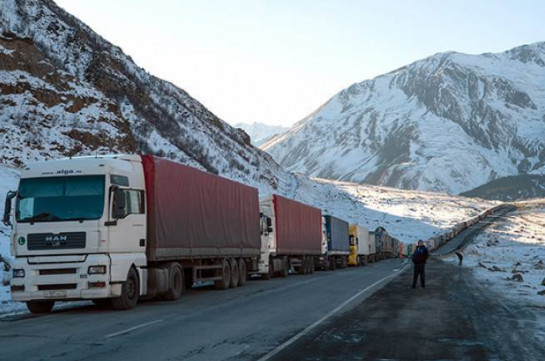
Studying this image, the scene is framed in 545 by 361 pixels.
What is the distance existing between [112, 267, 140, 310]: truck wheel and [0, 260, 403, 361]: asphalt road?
30cm

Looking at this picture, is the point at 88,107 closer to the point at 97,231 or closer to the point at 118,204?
the point at 118,204

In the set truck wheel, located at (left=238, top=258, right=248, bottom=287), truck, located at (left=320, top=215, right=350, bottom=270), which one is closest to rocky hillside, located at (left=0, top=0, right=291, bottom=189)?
truck, located at (left=320, top=215, right=350, bottom=270)

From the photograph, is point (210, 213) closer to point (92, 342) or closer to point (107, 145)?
point (92, 342)

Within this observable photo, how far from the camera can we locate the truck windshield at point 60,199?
16.1 metres

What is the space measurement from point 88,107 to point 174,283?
118 ft

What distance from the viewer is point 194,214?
21.8 metres

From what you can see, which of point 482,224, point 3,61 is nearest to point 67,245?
point 3,61

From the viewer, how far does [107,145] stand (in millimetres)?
50438

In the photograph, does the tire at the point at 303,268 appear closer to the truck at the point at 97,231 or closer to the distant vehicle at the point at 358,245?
the distant vehicle at the point at 358,245

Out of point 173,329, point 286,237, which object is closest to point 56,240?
point 173,329

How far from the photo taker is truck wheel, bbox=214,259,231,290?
24.7 m

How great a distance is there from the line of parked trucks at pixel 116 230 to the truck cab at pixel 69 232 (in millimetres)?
22

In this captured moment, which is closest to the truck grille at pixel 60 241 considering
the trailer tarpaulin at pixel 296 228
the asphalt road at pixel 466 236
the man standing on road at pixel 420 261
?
the man standing on road at pixel 420 261

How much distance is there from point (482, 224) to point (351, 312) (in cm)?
11824
